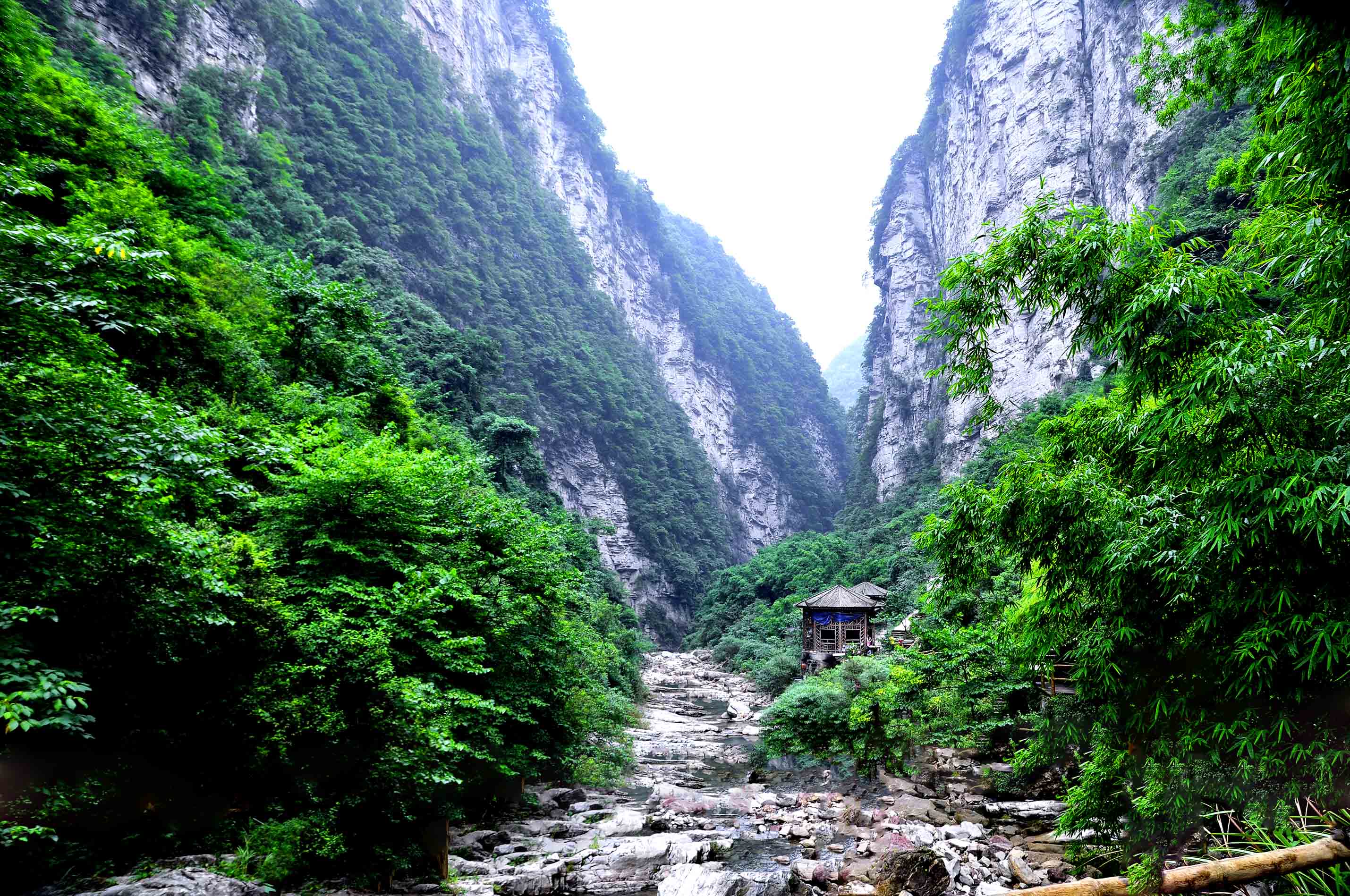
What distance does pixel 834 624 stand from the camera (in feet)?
82.2

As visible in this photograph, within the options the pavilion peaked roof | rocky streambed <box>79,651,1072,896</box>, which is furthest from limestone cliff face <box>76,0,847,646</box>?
rocky streambed <box>79,651,1072,896</box>

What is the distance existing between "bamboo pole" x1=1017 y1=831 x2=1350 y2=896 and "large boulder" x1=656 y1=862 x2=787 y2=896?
215 inches

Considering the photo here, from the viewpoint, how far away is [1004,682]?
10.7 meters

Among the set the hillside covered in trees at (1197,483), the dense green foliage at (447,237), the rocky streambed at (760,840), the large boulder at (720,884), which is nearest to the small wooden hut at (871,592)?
the rocky streambed at (760,840)

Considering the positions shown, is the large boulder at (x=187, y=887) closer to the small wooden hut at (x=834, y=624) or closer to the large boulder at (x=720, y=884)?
the large boulder at (x=720, y=884)

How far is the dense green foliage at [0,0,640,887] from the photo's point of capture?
385 centimetres

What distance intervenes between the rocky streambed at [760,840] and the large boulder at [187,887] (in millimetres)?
14

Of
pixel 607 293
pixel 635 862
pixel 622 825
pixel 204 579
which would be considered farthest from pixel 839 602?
pixel 607 293

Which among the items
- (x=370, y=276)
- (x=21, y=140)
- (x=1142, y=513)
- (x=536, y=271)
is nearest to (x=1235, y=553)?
(x=1142, y=513)

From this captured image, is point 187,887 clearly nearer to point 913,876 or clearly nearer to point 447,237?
point 913,876

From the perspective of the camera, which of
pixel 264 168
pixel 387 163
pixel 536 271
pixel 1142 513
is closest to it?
pixel 1142 513

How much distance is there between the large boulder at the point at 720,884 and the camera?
6.96m

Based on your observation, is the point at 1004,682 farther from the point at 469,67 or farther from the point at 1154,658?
the point at 469,67

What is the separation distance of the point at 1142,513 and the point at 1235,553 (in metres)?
0.74
